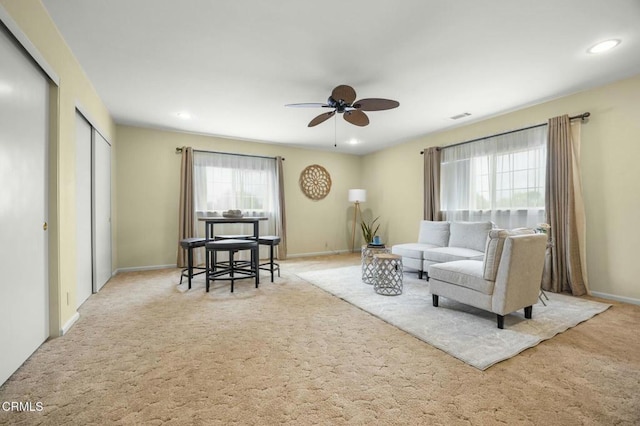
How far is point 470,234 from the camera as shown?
160 inches

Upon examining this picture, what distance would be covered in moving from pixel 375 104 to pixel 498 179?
2.63m

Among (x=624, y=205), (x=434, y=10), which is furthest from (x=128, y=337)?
(x=624, y=205)

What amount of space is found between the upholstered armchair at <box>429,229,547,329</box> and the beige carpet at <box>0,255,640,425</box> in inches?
14.2

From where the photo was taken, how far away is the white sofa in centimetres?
380

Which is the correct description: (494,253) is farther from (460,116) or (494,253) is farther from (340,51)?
(460,116)

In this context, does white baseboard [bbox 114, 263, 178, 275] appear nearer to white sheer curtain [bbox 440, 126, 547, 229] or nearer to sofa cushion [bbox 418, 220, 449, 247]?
sofa cushion [bbox 418, 220, 449, 247]

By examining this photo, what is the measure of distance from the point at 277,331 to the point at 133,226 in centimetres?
369

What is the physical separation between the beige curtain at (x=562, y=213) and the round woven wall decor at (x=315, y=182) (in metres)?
4.10

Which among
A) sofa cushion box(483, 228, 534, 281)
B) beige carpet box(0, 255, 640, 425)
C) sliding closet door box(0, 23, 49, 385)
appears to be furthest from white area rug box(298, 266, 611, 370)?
sliding closet door box(0, 23, 49, 385)

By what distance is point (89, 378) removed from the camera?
1636mm

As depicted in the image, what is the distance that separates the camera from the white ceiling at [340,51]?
200cm

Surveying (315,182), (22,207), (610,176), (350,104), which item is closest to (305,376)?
(22,207)

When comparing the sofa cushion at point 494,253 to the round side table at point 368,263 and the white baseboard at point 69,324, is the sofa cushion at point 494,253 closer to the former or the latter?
the round side table at point 368,263

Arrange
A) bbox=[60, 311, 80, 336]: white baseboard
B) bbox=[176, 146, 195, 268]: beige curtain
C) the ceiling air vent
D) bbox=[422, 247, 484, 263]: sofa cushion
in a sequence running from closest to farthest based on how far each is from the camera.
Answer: bbox=[60, 311, 80, 336]: white baseboard
bbox=[422, 247, 484, 263]: sofa cushion
the ceiling air vent
bbox=[176, 146, 195, 268]: beige curtain
